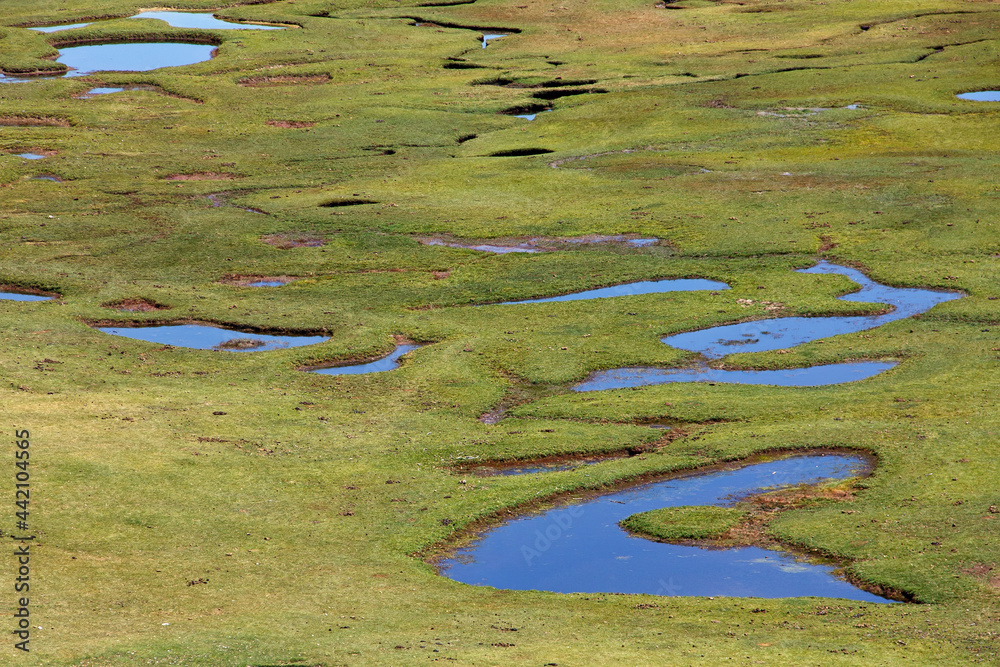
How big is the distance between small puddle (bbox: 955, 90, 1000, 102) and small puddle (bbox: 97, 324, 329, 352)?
40445 mm

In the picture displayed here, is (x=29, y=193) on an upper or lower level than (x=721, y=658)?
upper

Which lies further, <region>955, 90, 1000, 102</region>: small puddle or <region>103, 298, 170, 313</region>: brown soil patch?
<region>955, 90, 1000, 102</region>: small puddle

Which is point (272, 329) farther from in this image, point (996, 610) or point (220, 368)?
point (996, 610)

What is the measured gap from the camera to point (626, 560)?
22391 millimetres

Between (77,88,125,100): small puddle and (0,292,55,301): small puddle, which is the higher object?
(77,88,125,100): small puddle

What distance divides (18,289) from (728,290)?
23918 millimetres

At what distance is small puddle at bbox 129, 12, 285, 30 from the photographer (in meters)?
81.7

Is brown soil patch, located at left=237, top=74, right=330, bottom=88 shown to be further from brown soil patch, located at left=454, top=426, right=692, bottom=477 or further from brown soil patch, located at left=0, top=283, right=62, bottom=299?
brown soil patch, located at left=454, top=426, right=692, bottom=477

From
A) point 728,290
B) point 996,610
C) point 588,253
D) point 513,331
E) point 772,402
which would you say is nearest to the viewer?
point 996,610

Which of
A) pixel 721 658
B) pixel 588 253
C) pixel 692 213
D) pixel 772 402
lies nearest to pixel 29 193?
pixel 588 253

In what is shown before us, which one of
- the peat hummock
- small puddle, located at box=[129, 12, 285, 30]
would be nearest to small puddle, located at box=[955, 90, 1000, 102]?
the peat hummock

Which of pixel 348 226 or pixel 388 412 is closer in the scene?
pixel 388 412

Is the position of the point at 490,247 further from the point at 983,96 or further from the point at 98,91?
the point at 98,91

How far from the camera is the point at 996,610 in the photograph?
62.8 ft
